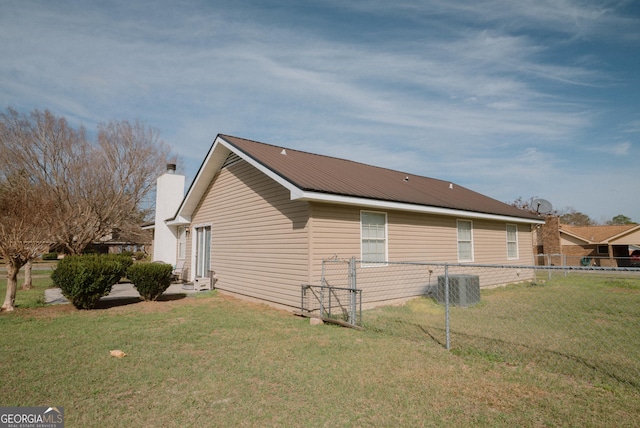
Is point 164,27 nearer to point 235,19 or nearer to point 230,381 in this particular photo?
point 235,19

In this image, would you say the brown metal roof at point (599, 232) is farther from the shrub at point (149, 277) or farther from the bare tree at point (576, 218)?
the shrub at point (149, 277)

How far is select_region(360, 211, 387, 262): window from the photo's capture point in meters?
9.57

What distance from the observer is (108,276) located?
925cm

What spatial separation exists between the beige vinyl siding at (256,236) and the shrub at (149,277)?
7.12 feet

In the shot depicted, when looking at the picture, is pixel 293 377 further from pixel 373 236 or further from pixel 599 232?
pixel 599 232

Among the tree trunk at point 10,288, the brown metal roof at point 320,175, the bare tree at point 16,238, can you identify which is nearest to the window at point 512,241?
the brown metal roof at point 320,175

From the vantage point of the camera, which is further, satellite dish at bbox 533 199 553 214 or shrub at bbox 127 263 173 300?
satellite dish at bbox 533 199 553 214

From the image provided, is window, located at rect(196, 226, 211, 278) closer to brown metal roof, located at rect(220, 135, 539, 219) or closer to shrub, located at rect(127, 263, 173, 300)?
shrub, located at rect(127, 263, 173, 300)

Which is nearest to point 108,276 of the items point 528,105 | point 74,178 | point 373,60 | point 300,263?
point 300,263

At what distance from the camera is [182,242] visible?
668 inches

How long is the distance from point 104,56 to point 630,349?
16027mm

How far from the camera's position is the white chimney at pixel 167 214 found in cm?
1775

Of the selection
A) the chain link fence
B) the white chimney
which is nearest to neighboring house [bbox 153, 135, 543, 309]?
the chain link fence

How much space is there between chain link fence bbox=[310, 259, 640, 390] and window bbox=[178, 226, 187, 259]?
1003cm
